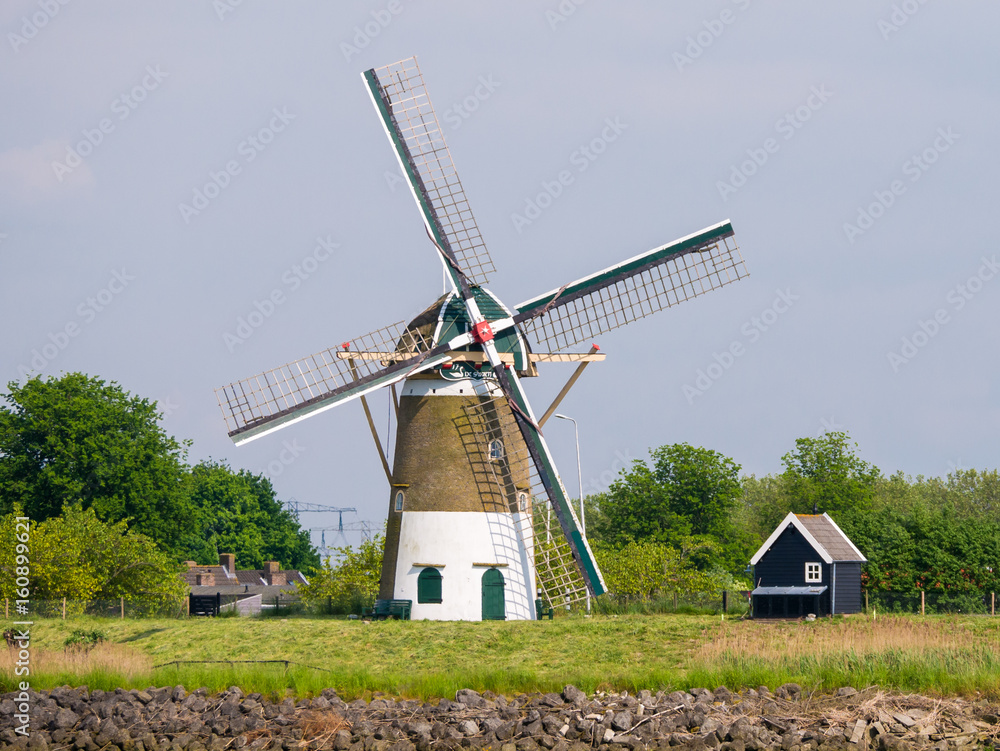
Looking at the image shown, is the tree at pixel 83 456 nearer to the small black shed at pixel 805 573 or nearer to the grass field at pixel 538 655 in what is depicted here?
the grass field at pixel 538 655

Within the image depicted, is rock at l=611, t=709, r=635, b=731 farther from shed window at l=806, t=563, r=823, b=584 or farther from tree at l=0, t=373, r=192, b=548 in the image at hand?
tree at l=0, t=373, r=192, b=548

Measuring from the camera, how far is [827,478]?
63938mm

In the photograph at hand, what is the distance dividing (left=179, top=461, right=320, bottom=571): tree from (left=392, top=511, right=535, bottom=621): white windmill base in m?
62.7

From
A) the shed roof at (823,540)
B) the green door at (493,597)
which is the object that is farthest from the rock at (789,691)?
the green door at (493,597)

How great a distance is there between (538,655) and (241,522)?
242 ft

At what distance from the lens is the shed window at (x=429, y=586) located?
33750 millimetres

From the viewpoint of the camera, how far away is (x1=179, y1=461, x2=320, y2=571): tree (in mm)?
96312

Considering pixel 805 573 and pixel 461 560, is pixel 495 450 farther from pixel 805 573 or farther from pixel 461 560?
pixel 805 573

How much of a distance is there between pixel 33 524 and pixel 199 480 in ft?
167

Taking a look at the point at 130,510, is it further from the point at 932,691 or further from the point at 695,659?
the point at 932,691

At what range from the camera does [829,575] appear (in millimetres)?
34188

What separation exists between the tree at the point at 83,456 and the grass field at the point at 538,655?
22.2m

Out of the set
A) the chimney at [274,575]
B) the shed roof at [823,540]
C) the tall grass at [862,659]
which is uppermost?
the shed roof at [823,540]

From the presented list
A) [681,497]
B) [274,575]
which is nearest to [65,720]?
[681,497]
